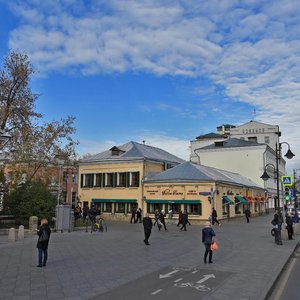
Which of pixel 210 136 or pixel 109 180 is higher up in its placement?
pixel 210 136

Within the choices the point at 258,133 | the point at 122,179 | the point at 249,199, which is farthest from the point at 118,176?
the point at 258,133

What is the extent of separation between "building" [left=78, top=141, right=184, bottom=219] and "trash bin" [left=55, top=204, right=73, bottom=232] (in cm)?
1621

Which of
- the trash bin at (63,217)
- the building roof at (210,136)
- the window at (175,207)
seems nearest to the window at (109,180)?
the window at (175,207)

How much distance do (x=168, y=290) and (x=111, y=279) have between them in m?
2.01

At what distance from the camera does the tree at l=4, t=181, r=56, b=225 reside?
2811 centimetres

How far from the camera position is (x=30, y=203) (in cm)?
2803

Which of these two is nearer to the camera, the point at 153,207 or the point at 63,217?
the point at 63,217

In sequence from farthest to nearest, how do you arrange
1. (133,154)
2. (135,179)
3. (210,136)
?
(210,136) → (133,154) → (135,179)

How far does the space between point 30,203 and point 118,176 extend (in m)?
18.0

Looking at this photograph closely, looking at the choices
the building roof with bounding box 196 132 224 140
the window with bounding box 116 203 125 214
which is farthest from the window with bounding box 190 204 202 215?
the building roof with bounding box 196 132 224 140

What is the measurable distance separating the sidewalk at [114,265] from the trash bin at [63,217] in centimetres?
478

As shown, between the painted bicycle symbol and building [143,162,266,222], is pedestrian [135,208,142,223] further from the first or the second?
the painted bicycle symbol

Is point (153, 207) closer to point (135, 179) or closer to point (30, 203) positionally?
point (135, 179)

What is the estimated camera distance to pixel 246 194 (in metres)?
50.7
